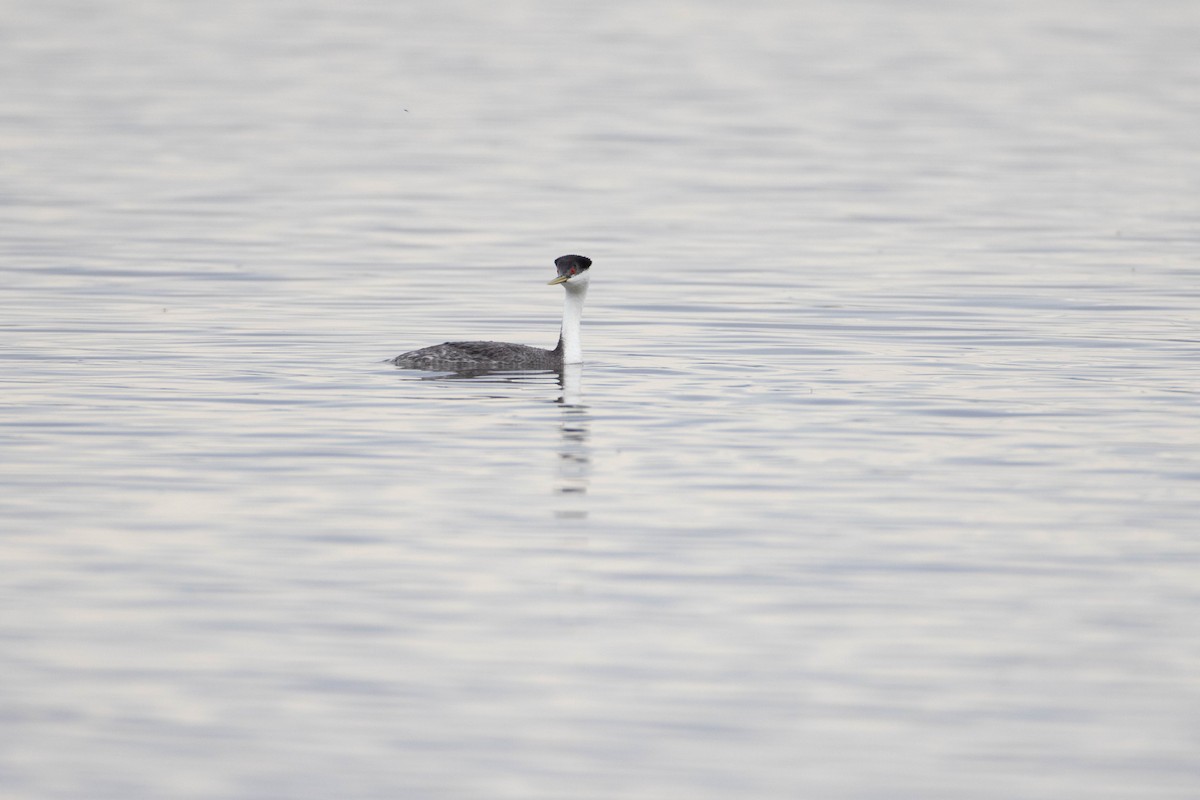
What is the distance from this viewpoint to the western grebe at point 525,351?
21219 millimetres

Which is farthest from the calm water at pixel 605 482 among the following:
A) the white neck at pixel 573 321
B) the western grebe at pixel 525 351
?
the white neck at pixel 573 321

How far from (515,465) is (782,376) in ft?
16.5

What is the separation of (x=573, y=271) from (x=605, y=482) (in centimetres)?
632

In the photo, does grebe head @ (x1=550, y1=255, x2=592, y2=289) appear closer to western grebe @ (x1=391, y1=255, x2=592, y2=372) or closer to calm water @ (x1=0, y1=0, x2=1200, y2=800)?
western grebe @ (x1=391, y1=255, x2=592, y2=372)

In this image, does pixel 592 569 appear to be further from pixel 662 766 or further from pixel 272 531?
pixel 662 766

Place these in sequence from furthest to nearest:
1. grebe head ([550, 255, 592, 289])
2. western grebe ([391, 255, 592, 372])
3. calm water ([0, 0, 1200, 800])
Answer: grebe head ([550, 255, 592, 289]), western grebe ([391, 255, 592, 372]), calm water ([0, 0, 1200, 800])

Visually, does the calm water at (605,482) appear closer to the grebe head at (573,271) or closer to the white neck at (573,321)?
the white neck at (573,321)

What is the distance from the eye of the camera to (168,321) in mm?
24375

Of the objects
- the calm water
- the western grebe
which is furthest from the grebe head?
the calm water

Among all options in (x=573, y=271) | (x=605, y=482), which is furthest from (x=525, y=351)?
(x=605, y=482)

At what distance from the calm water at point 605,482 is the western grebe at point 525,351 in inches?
13.1

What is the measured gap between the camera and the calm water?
10.3 meters

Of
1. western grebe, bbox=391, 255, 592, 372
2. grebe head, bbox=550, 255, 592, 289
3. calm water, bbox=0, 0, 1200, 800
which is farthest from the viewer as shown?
grebe head, bbox=550, 255, 592, 289

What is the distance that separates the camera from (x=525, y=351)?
857 inches
